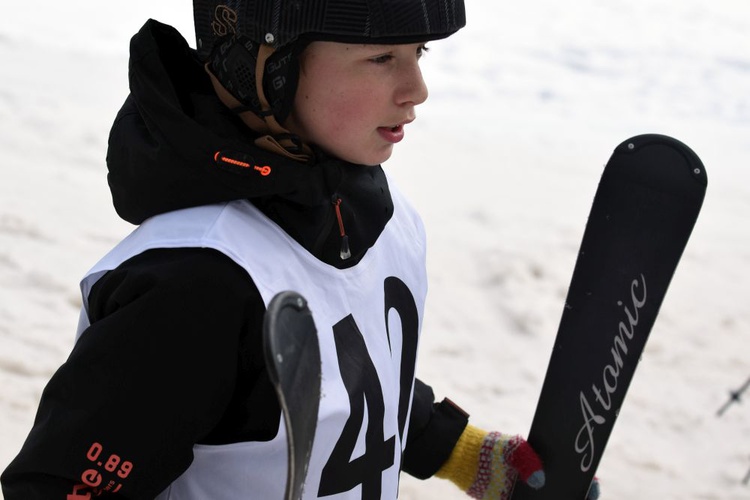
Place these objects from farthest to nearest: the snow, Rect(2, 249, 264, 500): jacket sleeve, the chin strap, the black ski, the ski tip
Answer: the snow < the ski tip < the chin strap < Rect(2, 249, 264, 500): jacket sleeve < the black ski

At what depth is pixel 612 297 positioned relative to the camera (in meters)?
1.82

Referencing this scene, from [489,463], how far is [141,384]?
84 centimetres

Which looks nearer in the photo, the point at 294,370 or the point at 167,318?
the point at 294,370

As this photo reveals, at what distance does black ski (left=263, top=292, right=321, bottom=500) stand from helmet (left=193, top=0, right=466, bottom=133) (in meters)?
0.35

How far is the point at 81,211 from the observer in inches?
163

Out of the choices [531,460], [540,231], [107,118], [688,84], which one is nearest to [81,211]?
[107,118]

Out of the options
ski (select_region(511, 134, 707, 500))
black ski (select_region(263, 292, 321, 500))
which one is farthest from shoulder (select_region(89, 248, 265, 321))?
ski (select_region(511, 134, 707, 500))

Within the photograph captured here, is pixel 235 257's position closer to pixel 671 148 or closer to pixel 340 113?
pixel 340 113

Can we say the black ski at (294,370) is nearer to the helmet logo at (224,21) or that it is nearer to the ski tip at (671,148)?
the helmet logo at (224,21)

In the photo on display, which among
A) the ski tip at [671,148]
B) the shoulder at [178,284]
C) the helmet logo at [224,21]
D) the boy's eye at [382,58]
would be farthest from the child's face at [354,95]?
the ski tip at [671,148]

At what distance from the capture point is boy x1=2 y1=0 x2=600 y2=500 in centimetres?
116

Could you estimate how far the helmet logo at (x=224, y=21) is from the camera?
1313mm

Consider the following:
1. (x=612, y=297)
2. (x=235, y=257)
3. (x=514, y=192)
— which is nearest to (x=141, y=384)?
(x=235, y=257)

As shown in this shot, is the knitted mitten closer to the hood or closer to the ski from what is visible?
the ski
